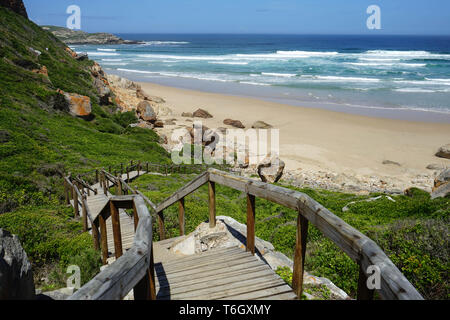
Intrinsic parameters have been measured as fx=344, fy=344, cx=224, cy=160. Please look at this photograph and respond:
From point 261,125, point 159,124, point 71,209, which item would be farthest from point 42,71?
point 71,209

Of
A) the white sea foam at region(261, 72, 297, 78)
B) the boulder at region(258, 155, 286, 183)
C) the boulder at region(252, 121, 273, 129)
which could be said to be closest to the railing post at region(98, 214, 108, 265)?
the boulder at region(258, 155, 286, 183)

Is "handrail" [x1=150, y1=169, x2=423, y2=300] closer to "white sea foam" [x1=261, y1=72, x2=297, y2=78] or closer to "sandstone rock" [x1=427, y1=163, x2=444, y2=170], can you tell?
"sandstone rock" [x1=427, y1=163, x2=444, y2=170]

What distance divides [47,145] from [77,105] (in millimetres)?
7304

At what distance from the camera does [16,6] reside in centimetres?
3456

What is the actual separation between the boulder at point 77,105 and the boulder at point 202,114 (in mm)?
10122

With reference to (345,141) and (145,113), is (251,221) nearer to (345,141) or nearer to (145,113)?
(345,141)

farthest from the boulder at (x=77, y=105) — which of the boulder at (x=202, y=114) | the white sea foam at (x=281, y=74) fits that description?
the white sea foam at (x=281, y=74)

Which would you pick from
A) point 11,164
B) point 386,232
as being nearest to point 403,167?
point 386,232

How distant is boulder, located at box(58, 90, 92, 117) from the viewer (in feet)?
69.5
